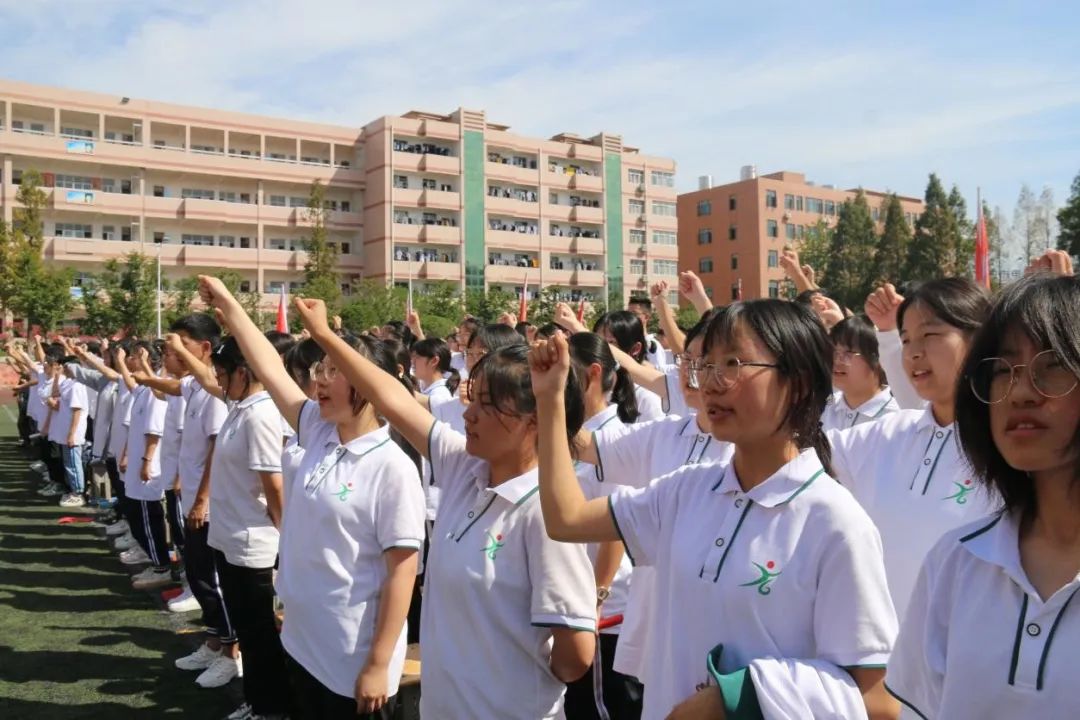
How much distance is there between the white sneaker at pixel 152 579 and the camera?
21.6 feet

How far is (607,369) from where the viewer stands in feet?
11.9

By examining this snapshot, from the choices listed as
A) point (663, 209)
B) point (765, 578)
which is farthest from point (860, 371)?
point (663, 209)

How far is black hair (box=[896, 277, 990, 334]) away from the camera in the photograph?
2562 millimetres

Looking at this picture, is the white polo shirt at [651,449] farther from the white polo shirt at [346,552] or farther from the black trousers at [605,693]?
the white polo shirt at [346,552]

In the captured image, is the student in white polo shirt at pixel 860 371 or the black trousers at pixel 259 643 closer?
the student in white polo shirt at pixel 860 371

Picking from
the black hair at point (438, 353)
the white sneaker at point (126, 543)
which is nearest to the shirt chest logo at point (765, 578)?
the black hair at point (438, 353)

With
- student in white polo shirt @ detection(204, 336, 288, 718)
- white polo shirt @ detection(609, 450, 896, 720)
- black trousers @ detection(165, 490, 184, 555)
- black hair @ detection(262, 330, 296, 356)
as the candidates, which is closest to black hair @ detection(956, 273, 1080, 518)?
white polo shirt @ detection(609, 450, 896, 720)

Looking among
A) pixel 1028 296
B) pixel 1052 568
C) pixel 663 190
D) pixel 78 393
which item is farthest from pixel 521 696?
pixel 663 190

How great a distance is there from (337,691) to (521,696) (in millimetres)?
895

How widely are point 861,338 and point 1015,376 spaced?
228 cm

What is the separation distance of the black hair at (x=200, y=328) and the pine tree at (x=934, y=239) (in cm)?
4321

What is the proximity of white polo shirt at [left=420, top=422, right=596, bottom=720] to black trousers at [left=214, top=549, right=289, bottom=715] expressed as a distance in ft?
6.57

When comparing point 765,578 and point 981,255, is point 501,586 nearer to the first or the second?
point 765,578

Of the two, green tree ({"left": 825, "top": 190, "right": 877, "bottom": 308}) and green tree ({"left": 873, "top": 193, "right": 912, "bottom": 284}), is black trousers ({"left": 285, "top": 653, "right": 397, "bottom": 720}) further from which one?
green tree ({"left": 825, "top": 190, "right": 877, "bottom": 308})
